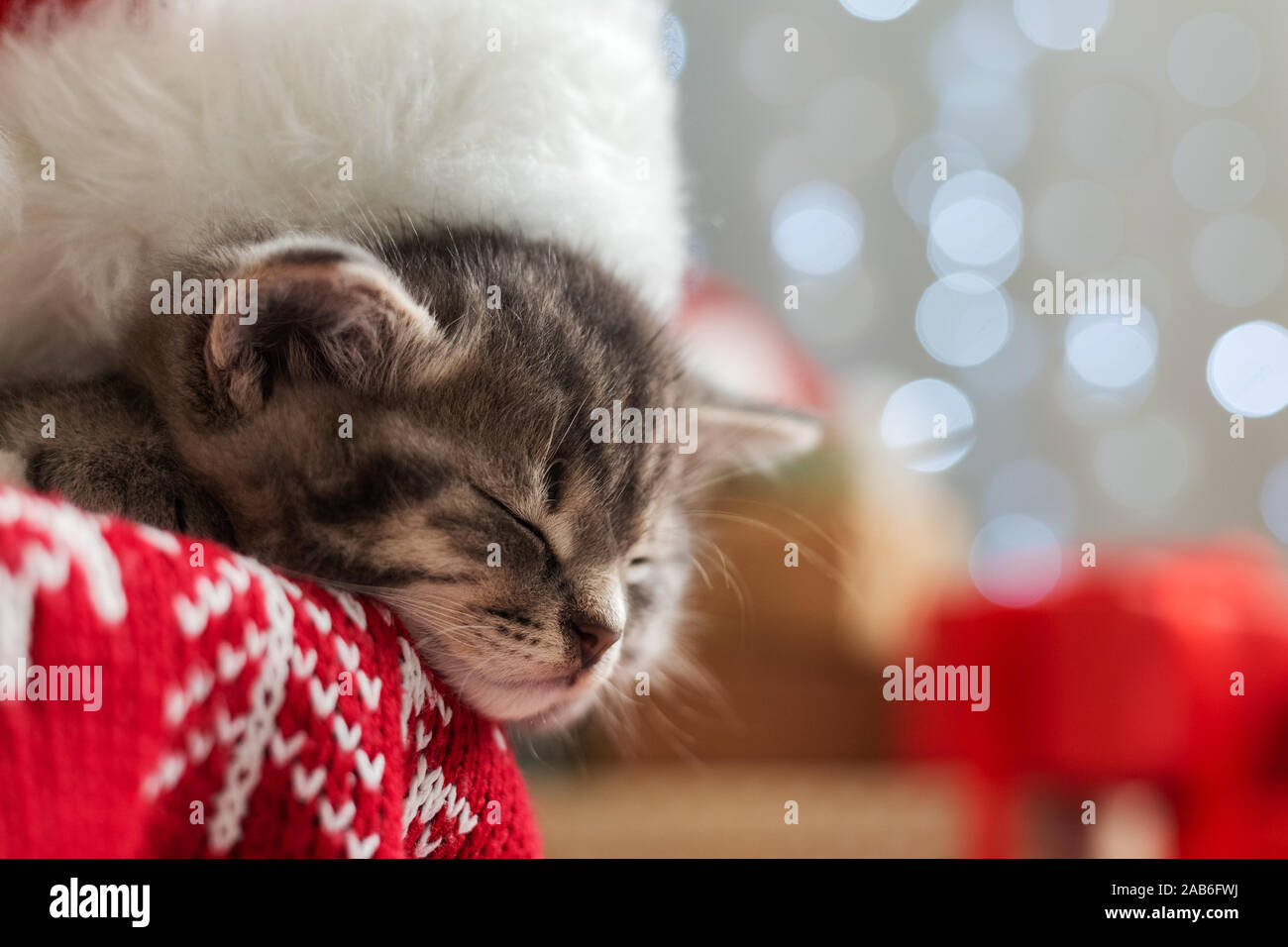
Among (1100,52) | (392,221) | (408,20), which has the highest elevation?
(1100,52)

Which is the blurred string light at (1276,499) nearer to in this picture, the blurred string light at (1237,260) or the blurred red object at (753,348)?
the blurred string light at (1237,260)

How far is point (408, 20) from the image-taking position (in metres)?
0.70

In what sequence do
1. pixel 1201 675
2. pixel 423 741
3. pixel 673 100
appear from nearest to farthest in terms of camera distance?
pixel 423 741 → pixel 673 100 → pixel 1201 675

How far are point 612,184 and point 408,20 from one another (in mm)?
173

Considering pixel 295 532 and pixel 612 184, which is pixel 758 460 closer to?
pixel 612 184

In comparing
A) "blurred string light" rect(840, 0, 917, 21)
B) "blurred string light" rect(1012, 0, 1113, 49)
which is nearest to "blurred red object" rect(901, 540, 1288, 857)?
"blurred string light" rect(1012, 0, 1113, 49)

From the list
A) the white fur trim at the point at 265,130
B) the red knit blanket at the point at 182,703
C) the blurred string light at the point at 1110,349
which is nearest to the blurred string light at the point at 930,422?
the blurred string light at the point at 1110,349

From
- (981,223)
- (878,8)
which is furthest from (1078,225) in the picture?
(878,8)

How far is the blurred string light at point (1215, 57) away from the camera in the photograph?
3.05 metres

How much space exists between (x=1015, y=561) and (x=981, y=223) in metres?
1.18

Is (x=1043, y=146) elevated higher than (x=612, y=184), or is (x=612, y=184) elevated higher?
(x=1043, y=146)

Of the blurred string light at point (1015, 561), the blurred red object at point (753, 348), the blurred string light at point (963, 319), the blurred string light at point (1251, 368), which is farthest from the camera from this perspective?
the blurred string light at point (963, 319)

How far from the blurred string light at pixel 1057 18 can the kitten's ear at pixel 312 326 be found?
3.00 meters

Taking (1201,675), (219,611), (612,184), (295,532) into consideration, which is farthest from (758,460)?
(1201,675)
